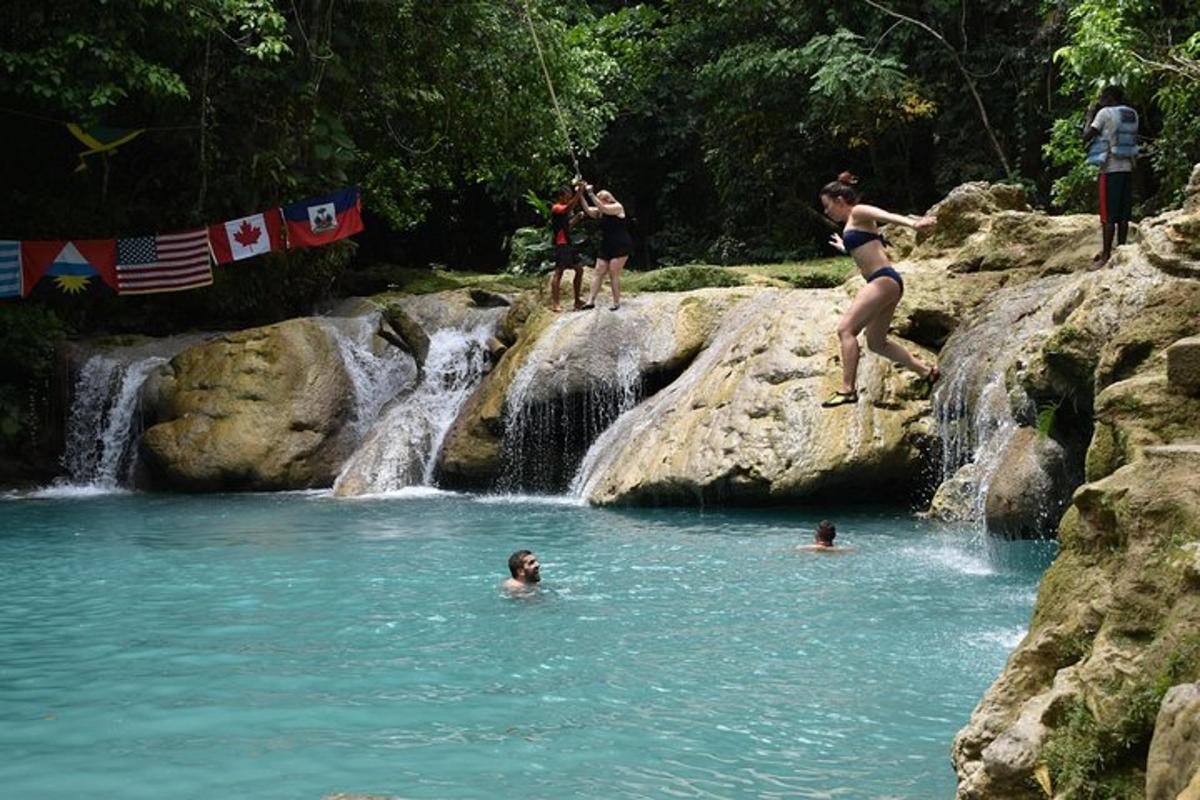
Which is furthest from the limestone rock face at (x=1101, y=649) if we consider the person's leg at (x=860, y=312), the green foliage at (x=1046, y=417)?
the green foliage at (x=1046, y=417)

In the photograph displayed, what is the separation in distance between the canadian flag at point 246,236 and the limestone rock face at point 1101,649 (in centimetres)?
1670

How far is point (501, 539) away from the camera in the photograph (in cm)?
1369

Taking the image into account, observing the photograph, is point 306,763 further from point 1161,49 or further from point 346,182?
point 346,182

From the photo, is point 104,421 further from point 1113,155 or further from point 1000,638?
point 1000,638

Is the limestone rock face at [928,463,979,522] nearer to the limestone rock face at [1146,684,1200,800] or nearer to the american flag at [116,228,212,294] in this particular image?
the limestone rock face at [1146,684,1200,800]

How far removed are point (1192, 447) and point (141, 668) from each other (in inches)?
237

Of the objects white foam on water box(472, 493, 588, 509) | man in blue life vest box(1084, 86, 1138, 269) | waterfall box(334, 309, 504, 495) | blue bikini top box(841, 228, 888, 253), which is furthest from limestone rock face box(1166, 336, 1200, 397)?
waterfall box(334, 309, 504, 495)

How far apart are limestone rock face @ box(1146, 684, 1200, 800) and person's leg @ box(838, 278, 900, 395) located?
20.2 feet

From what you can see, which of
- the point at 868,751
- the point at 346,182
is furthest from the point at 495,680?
the point at 346,182

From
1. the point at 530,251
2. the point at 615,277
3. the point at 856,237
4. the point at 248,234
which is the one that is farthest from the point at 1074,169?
the point at 530,251

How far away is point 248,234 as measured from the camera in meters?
21.0

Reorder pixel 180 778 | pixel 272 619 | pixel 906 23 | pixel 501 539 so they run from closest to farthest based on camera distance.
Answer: pixel 180 778, pixel 272 619, pixel 501 539, pixel 906 23

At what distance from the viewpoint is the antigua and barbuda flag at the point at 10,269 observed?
19656 mm

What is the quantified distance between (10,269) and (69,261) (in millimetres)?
772
